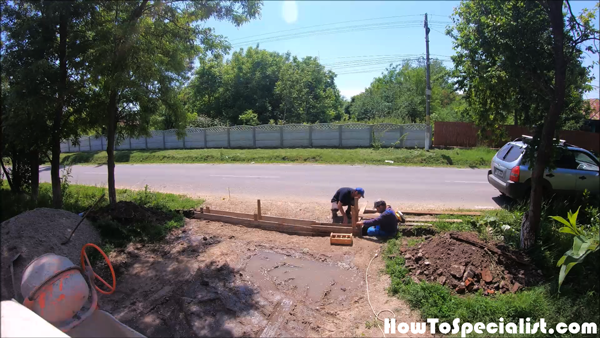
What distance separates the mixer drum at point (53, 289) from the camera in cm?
286

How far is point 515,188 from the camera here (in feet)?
28.3

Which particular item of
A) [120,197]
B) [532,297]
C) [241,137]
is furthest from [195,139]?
[532,297]

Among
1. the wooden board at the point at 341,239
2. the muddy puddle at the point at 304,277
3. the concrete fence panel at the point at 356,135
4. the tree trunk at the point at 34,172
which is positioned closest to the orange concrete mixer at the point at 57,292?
the muddy puddle at the point at 304,277

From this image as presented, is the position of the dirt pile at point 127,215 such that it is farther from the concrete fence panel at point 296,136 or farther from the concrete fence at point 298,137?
the concrete fence panel at point 296,136

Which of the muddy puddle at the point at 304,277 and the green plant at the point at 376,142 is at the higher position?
the green plant at the point at 376,142

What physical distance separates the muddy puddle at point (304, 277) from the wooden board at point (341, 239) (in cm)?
74

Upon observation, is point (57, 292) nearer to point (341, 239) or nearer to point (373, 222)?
point (341, 239)

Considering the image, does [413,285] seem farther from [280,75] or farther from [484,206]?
[280,75]

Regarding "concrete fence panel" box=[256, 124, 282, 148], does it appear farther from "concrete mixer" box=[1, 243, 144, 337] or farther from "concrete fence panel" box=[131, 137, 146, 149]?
"concrete mixer" box=[1, 243, 144, 337]

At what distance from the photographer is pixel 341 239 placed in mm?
6605

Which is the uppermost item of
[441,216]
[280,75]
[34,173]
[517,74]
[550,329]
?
[280,75]

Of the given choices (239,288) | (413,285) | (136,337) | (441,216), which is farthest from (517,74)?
(136,337)

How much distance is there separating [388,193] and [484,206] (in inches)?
109

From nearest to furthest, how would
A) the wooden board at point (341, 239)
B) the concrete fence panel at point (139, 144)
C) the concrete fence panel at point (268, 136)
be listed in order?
the wooden board at point (341, 239)
the concrete fence panel at point (268, 136)
the concrete fence panel at point (139, 144)
